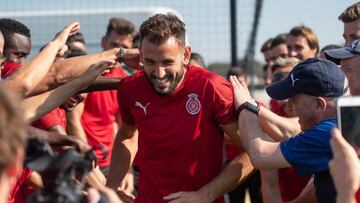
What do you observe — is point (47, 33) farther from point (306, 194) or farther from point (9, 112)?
point (9, 112)

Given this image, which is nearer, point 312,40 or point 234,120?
point 234,120

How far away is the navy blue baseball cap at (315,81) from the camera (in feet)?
14.3

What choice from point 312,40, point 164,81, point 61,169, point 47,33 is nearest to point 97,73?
point 164,81

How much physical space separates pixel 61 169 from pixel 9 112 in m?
0.31

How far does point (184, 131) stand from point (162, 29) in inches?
24.3

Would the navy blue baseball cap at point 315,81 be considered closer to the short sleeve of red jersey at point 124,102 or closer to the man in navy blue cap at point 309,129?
the man in navy blue cap at point 309,129

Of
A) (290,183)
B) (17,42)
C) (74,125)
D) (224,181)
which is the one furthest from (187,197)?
(74,125)

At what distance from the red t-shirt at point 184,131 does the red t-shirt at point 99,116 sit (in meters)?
3.53

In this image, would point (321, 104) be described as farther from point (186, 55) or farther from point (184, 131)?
point (186, 55)

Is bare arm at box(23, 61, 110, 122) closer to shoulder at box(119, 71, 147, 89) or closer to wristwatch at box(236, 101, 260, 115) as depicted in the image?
shoulder at box(119, 71, 147, 89)

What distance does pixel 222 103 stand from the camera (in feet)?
16.2

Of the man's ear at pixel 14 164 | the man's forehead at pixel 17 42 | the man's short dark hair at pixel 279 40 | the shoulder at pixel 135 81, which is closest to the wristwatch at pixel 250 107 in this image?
the shoulder at pixel 135 81

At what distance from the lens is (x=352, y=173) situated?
2961 millimetres

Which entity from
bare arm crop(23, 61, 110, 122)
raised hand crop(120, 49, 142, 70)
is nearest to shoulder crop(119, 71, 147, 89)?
raised hand crop(120, 49, 142, 70)
